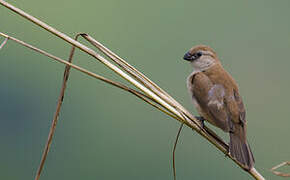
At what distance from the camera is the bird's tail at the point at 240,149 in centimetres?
280

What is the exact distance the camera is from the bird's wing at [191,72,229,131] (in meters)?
3.35

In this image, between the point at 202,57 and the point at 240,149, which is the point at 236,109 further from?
the point at 202,57

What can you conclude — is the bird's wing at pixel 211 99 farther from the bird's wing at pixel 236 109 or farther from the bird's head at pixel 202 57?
the bird's head at pixel 202 57

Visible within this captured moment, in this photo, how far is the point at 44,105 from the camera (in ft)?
27.1

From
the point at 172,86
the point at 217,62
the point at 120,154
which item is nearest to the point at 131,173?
the point at 120,154

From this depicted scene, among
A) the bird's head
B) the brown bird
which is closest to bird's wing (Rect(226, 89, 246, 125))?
the brown bird

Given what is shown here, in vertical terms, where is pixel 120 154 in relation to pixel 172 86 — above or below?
below

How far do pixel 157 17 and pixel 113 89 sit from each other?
1665 mm

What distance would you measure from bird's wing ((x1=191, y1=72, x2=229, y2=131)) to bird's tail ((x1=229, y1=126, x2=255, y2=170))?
9 centimetres

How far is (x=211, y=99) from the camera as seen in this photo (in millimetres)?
3443

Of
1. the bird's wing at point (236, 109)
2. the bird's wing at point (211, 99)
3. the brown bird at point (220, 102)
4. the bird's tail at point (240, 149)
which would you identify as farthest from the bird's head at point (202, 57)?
the bird's tail at point (240, 149)

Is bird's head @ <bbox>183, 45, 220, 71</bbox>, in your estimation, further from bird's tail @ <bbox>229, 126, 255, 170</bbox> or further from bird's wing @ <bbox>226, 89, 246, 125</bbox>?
bird's tail @ <bbox>229, 126, 255, 170</bbox>

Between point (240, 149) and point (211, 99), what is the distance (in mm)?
540

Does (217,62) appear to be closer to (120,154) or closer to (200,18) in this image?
(120,154)
